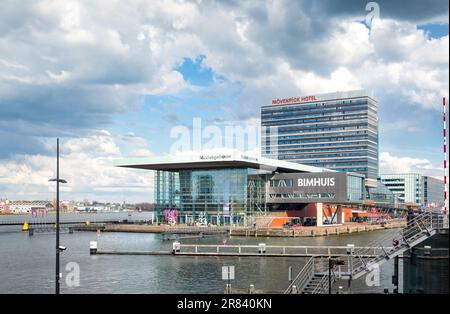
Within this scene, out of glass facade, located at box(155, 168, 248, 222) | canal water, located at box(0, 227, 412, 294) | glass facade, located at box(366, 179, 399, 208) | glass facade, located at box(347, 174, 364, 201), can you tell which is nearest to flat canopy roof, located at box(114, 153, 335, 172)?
glass facade, located at box(155, 168, 248, 222)

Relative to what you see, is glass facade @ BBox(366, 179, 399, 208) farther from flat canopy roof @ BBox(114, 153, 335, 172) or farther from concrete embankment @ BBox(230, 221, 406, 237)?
concrete embankment @ BBox(230, 221, 406, 237)

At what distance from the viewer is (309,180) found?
4336 inches

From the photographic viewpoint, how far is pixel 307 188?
110 meters

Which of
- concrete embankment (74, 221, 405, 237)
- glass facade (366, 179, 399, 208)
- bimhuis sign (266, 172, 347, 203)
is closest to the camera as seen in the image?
concrete embankment (74, 221, 405, 237)

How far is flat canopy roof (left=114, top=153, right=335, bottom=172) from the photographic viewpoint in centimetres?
10269

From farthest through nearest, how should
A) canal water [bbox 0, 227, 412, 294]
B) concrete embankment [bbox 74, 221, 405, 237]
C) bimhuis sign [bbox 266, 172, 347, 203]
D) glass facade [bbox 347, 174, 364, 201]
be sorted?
glass facade [bbox 347, 174, 364, 201] → bimhuis sign [bbox 266, 172, 347, 203] → concrete embankment [bbox 74, 221, 405, 237] → canal water [bbox 0, 227, 412, 294]

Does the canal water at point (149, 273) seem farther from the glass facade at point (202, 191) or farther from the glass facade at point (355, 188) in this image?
the glass facade at point (355, 188)

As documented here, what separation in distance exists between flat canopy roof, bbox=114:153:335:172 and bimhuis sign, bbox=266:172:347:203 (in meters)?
3.49

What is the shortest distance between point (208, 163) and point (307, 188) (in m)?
21.1

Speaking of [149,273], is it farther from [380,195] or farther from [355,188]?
[380,195]

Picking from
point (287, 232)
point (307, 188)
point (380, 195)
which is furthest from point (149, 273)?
point (380, 195)
